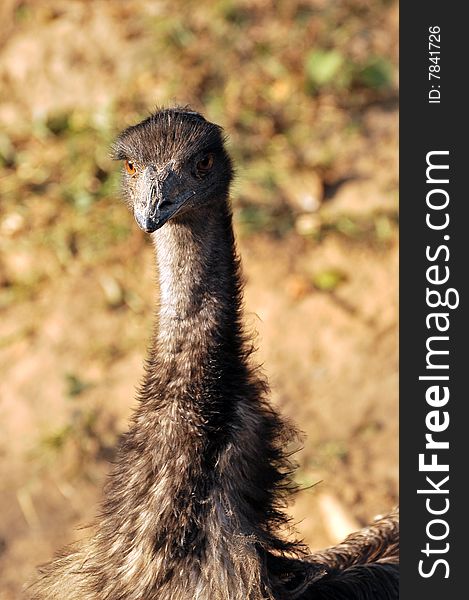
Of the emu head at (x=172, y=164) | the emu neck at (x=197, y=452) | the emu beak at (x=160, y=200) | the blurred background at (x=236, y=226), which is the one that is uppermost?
the blurred background at (x=236, y=226)

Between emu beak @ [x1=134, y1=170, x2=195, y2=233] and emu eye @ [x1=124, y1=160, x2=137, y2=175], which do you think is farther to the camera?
emu eye @ [x1=124, y1=160, x2=137, y2=175]

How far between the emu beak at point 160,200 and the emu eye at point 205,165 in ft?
0.35

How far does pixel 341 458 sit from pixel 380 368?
617 millimetres

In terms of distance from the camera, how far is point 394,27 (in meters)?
Result: 7.52

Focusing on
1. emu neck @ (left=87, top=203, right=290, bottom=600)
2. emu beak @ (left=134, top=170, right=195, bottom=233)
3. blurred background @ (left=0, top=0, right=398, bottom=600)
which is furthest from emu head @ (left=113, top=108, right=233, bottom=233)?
blurred background @ (left=0, top=0, right=398, bottom=600)

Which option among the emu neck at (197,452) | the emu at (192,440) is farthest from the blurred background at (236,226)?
the emu neck at (197,452)

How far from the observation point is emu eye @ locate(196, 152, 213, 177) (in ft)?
10.6

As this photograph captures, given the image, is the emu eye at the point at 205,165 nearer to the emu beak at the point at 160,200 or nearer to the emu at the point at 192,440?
the emu at the point at 192,440

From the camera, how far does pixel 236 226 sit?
6.29m

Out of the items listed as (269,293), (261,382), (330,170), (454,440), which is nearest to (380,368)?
(269,293)

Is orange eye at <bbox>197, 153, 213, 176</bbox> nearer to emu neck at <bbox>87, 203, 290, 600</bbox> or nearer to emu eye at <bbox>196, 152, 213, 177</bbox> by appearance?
emu eye at <bbox>196, 152, 213, 177</bbox>

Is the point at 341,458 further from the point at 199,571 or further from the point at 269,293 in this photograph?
the point at 199,571

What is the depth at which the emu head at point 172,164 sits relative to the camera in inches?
121

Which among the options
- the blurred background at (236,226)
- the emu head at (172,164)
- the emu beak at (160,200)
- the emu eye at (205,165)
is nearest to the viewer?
the emu beak at (160,200)
